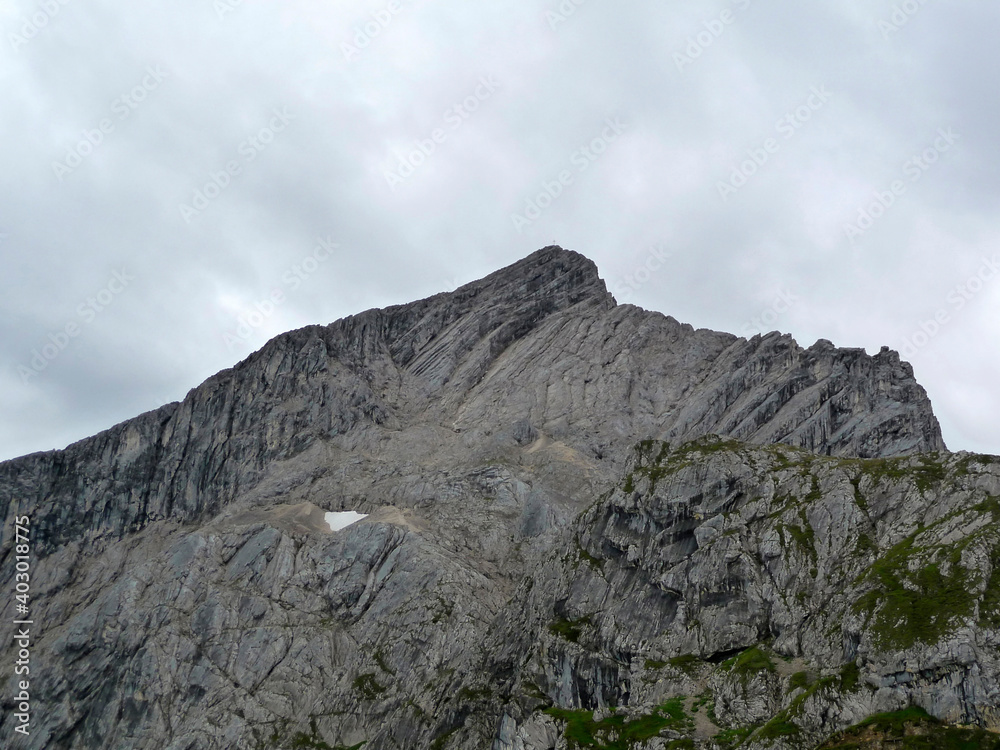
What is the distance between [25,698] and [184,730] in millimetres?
38345

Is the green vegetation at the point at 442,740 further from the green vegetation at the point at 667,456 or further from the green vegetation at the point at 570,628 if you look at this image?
the green vegetation at the point at 667,456

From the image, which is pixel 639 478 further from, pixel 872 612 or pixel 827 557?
pixel 872 612

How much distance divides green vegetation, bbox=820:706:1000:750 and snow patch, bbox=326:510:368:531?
128 metres

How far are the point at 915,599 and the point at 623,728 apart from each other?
31.9 metres

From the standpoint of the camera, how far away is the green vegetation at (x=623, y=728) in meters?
94.7

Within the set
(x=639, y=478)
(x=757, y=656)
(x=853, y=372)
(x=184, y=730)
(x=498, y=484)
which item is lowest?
(x=184, y=730)

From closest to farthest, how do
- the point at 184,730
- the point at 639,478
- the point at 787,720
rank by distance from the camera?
the point at 787,720
the point at 639,478
the point at 184,730

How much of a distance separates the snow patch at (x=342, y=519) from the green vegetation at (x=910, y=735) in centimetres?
12813

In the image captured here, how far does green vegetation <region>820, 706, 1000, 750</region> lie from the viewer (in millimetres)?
77500

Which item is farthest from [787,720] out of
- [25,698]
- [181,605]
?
[25,698]

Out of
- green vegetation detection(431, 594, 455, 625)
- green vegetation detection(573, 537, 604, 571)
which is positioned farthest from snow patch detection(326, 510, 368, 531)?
green vegetation detection(573, 537, 604, 571)

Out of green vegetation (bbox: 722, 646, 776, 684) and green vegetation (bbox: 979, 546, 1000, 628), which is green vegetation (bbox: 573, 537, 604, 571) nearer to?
green vegetation (bbox: 722, 646, 776, 684)

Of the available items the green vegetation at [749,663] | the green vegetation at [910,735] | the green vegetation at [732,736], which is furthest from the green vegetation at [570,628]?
the green vegetation at [910,735]

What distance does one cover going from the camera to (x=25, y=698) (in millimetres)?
173875
